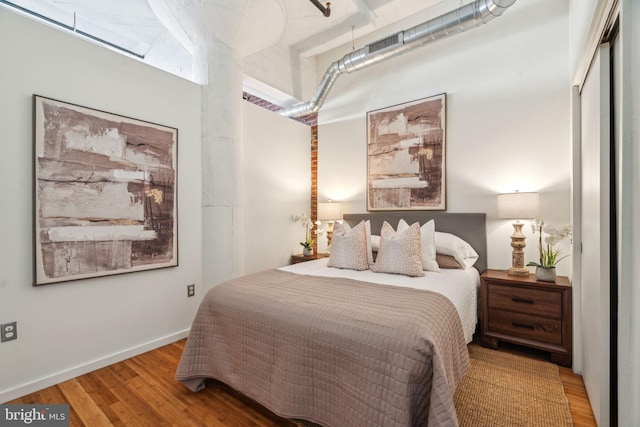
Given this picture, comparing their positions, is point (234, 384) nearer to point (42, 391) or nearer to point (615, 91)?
point (42, 391)

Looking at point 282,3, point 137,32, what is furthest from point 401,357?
point 137,32

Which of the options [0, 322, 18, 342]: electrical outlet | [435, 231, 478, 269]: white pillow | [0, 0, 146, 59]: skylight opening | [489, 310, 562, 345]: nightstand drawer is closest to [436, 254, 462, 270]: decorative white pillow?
[435, 231, 478, 269]: white pillow

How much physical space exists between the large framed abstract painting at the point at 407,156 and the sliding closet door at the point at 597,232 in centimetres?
139

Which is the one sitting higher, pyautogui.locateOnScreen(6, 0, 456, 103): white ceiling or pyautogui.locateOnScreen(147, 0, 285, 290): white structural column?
pyautogui.locateOnScreen(6, 0, 456, 103): white ceiling

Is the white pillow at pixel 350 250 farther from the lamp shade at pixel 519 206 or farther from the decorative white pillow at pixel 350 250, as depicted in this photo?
the lamp shade at pixel 519 206

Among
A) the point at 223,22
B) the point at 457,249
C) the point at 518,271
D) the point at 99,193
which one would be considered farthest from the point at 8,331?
the point at 518,271

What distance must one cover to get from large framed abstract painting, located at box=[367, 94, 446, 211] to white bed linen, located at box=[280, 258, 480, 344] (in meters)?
0.99

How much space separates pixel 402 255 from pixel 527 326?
1.14m

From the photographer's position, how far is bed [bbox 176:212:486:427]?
128 centimetres

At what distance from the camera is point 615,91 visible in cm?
153

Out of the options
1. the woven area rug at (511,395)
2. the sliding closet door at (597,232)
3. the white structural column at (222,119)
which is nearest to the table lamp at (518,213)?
the sliding closet door at (597,232)

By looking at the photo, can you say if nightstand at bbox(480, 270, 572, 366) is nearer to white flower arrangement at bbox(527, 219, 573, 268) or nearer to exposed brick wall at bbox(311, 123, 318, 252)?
white flower arrangement at bbox(527, 219, 573, 268)

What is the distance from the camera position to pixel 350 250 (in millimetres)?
2824

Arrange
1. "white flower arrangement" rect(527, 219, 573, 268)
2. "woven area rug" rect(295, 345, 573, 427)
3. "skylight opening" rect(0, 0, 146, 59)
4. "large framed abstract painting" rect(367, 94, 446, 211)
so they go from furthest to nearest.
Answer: "large framed abstract painting" rect(367, 94, 446, 211), "skylight opening" rect(0, 0, 146, 59), "white flower arrangement" rect(527, 219, 573, 268), "woven area rug" rect(295, 345, 573, 427)
